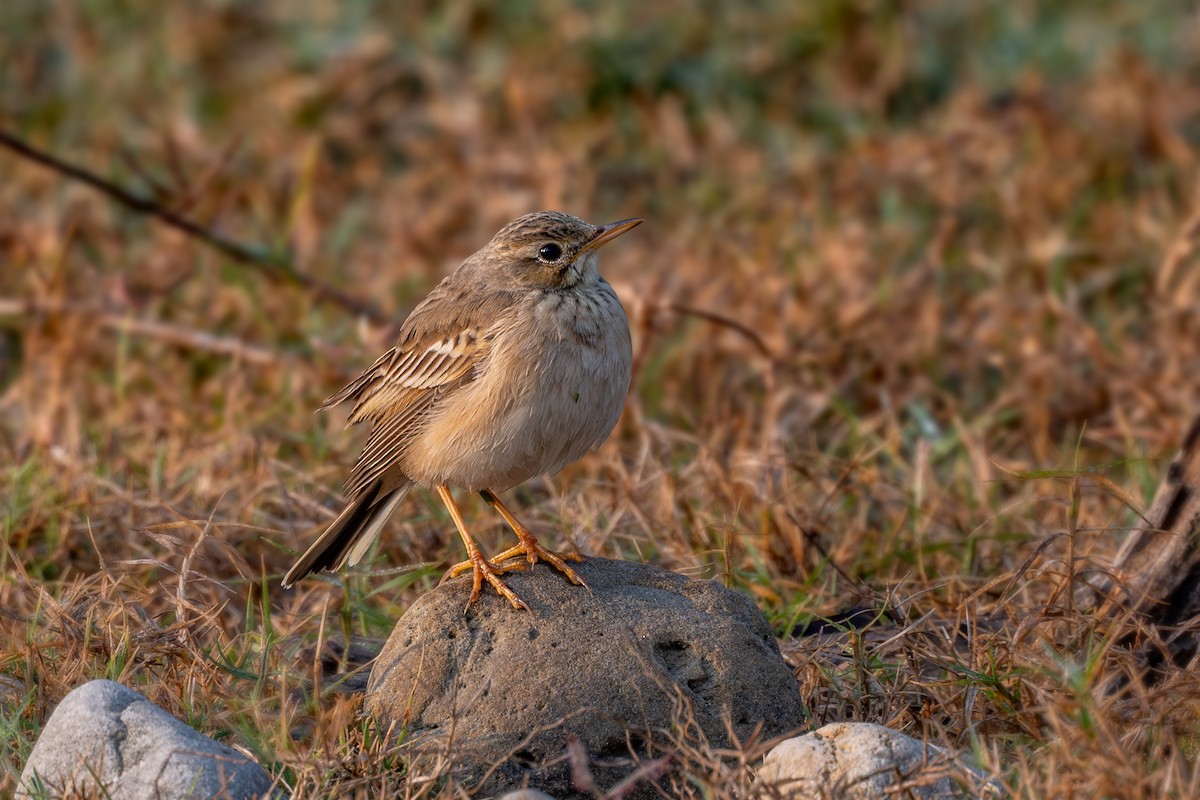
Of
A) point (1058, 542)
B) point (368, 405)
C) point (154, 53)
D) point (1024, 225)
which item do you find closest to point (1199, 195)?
point (1024, 225)

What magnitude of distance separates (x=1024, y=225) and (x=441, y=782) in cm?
654

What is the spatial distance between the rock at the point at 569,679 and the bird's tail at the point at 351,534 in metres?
0.76

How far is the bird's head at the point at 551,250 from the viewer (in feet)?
17.3

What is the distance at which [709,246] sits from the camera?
9.55 meters

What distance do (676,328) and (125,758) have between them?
488cm

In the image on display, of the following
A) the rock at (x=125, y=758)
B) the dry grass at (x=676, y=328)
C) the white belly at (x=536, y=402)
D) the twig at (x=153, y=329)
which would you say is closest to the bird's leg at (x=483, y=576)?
the white belly at (x=536, y=402)

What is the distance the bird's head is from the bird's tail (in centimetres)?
83

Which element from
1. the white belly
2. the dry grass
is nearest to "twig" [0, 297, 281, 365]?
the dry grass

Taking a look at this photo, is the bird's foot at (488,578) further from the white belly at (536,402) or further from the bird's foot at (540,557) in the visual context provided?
the white belly at (536,402)

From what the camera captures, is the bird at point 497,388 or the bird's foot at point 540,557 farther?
the bird at point 497,388

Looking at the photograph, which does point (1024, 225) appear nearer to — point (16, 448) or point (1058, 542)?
point (1058, 542)

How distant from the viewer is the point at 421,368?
5281 millimetres

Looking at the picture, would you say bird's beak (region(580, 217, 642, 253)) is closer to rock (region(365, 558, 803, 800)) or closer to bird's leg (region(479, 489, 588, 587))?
bird's leg (region(479, 489, 588, 587))

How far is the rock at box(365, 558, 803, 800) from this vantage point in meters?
4.23
